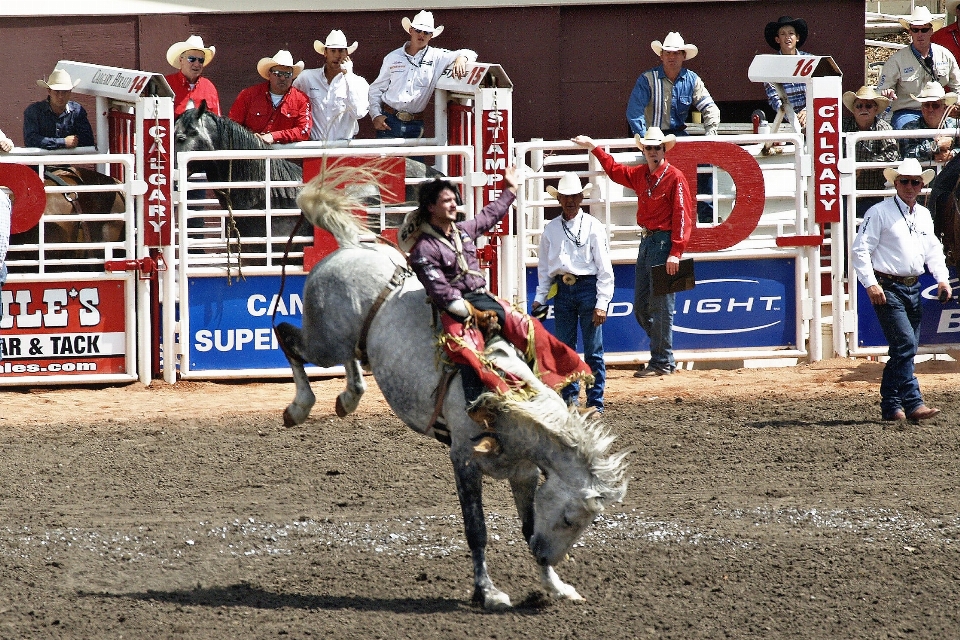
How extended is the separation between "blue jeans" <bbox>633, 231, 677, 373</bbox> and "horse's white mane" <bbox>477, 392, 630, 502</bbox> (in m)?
5.44

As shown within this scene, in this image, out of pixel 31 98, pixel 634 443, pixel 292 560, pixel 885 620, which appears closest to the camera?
pixel 885 620

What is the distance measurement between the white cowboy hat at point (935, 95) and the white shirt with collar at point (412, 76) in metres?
4.18

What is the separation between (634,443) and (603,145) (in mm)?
3146

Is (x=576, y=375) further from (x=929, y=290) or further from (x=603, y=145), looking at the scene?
(x=929, y=290)

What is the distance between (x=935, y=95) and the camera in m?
12.4

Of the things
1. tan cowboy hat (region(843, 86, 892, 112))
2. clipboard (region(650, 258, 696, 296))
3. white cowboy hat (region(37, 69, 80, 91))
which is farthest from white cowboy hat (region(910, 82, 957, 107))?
white cowboy hat (region(37, 69, 80, 91))

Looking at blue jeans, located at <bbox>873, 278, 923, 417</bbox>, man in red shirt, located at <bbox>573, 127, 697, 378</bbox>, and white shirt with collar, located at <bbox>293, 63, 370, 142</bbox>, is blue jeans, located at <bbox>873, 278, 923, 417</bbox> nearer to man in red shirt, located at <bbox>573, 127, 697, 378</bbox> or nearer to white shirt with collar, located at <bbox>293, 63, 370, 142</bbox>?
man in red shirt, located at <bbox>573, 127, 697, 378</bbox>

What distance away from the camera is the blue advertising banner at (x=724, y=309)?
11.7m

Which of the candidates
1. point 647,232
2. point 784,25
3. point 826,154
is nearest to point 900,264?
point 647,232

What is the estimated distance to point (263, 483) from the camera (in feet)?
26.9

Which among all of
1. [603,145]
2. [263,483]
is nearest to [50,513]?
[263,483]

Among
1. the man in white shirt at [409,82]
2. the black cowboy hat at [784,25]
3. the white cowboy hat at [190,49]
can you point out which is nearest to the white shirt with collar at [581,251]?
the man in white shirt at [409,82]

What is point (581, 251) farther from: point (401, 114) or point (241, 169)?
point (241, 169)

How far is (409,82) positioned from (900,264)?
5055 mm
